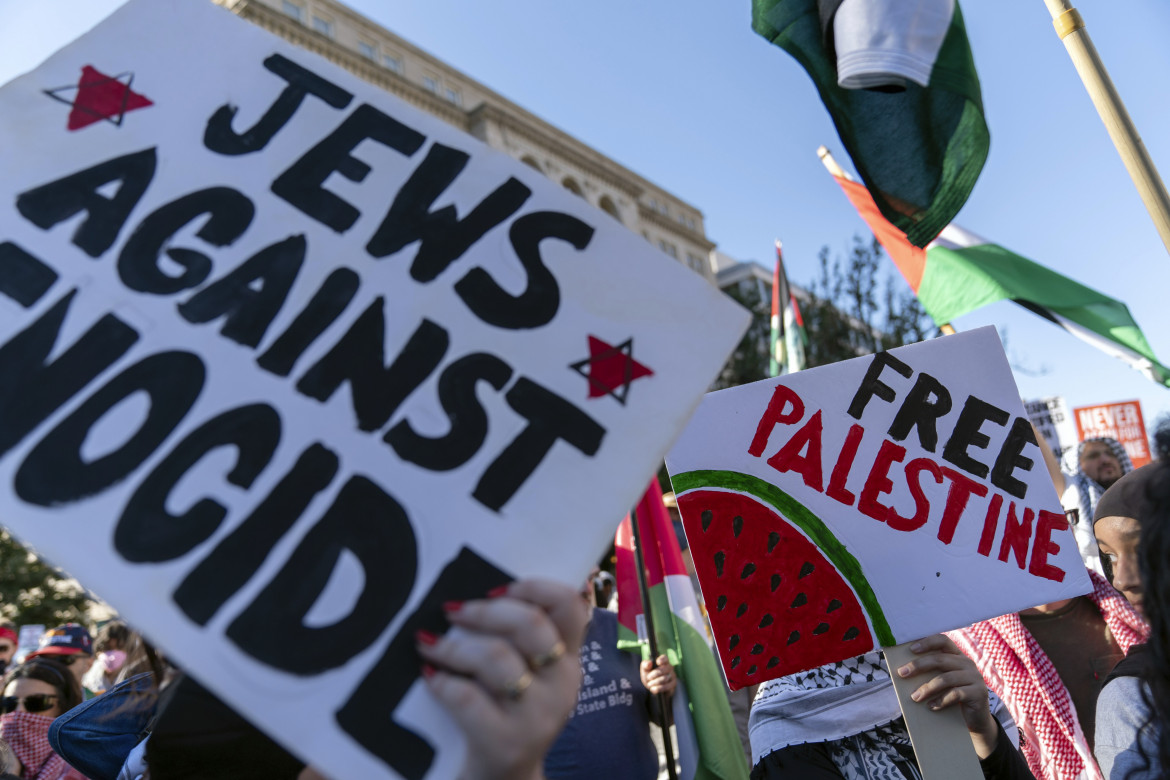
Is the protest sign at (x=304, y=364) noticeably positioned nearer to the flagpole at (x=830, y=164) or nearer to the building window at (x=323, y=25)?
the flagpole at (x=830, y=164)

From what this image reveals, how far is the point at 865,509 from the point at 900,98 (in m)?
1.38

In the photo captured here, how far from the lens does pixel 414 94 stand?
31438 mm

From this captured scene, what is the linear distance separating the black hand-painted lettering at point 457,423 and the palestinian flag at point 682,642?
8.07 feet

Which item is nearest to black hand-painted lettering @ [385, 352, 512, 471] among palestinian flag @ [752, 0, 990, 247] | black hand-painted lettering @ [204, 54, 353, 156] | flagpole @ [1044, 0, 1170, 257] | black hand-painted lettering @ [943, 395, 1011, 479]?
black hand-painted lettering @ [204, 54, 353, 156]

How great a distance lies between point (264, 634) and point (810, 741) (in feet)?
5.20

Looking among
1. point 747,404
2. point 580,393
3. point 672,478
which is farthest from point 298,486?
point 747,404

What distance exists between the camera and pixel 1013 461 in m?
2.15

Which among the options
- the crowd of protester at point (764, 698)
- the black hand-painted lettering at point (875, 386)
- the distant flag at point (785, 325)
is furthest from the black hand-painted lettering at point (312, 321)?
the distant flag at point (785, 325)

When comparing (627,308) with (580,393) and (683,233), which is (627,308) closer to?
(580,393)

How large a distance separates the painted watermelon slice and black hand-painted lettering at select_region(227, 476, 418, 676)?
108cm

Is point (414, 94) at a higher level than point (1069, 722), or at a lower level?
higher

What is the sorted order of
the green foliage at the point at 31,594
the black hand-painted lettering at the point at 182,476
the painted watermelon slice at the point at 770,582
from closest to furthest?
the black hand-painted lettering at the point at 182,476
the painted watermelon slice at the point at 770,582
the green foliage at the point at 31,594

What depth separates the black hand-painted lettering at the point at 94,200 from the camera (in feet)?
4.12

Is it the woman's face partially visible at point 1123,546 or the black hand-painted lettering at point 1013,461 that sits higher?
the black hand-painted lettering at point 1013,461
